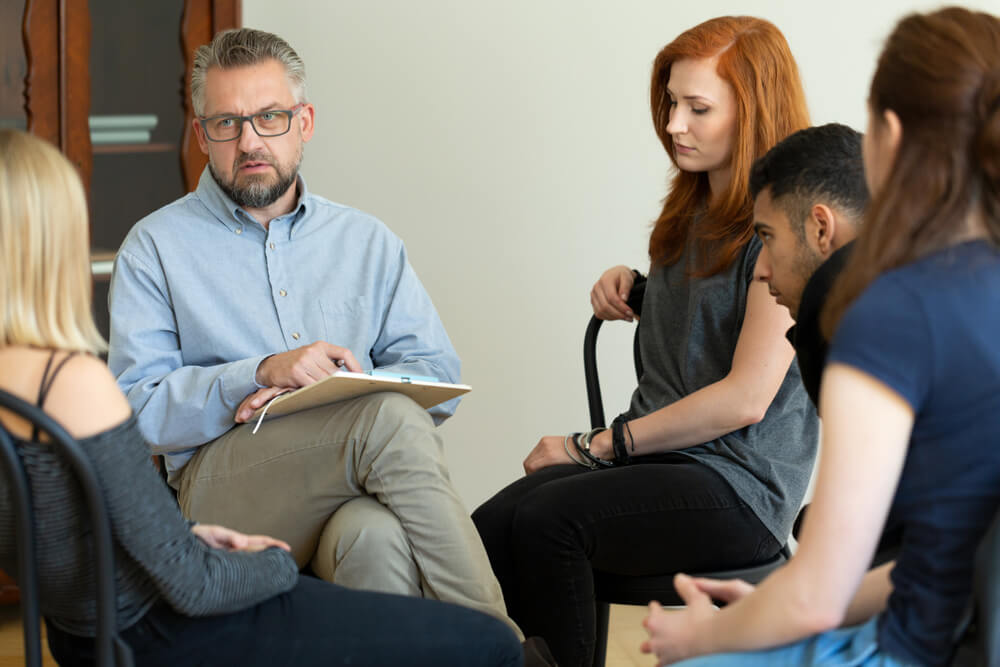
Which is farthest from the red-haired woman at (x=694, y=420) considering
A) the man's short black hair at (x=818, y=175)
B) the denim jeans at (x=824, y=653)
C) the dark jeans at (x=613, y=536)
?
the denim jeans at (x=824, y=653)

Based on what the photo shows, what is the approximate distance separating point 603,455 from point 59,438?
103 centimetres

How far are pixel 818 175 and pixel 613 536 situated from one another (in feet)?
2.05

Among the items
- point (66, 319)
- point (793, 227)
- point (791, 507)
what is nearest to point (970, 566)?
Answer: point (793, 227)

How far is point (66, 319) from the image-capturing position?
1.09 metres

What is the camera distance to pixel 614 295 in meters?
2.00

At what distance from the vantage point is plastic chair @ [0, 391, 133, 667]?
1.00 meters

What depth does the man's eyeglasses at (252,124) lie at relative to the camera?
1979 mm

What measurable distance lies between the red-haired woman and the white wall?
3.46 ft

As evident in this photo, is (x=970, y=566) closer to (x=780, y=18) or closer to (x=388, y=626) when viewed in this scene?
(x=388, y=626)

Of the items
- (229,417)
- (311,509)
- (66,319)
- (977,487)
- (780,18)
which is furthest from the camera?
(780,18)

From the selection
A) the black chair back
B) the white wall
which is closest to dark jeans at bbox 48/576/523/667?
the black chair back

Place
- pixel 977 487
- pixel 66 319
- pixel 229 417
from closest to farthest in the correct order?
pixel 977 487
pixel 66 319
pixel 229 417

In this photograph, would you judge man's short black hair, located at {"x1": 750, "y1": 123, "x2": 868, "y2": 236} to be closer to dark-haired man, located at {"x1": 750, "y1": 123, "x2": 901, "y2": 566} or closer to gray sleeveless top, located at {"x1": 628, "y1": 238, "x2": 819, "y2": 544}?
dark-haired man, located at {"x1": 750, "y1": 123, "x2": 901, "y2": 566}

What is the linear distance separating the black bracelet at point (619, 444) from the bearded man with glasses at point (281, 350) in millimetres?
319
